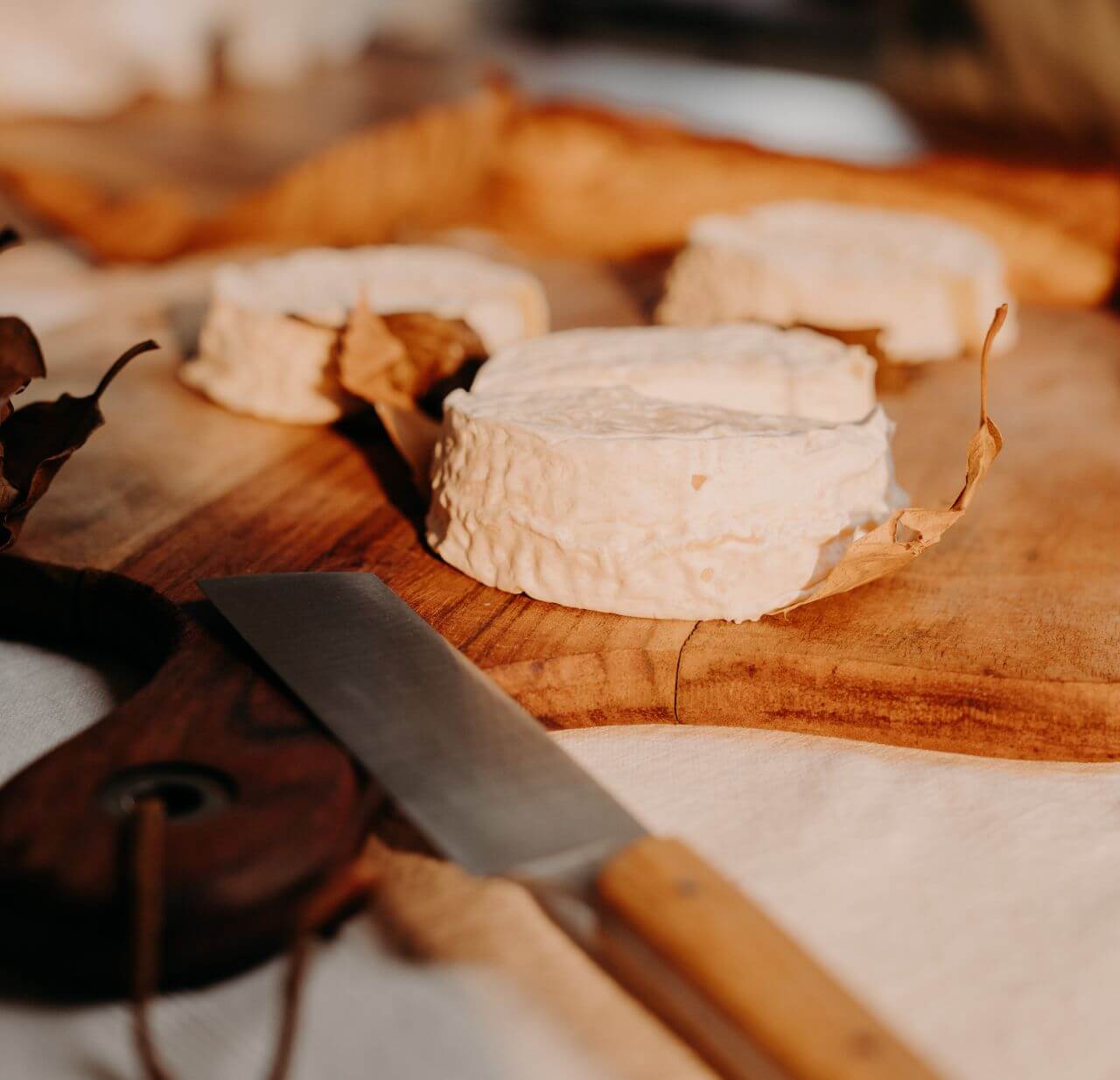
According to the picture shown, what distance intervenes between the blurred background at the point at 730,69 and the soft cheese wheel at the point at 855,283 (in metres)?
0.50

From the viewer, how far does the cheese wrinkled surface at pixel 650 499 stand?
106 cm

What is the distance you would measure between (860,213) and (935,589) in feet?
3.48

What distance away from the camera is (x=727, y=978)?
2.12 ft

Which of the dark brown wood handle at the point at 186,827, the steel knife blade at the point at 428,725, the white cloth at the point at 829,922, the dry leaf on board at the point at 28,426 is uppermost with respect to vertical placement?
the dry leaf on board at the point at 28,426

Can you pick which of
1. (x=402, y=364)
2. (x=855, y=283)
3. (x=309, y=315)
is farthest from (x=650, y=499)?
(x=855, y=283)

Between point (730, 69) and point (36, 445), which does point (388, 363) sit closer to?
point (36, 445)

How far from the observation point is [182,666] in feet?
3.09

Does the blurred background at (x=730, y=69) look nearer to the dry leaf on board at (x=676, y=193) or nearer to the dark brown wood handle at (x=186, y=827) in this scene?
the dry leaf on board at (x=676, y=193)

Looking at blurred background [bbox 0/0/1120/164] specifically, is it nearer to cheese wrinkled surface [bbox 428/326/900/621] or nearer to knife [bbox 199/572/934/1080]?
cheese wrinkled surface [bbox 428/326/900/621]

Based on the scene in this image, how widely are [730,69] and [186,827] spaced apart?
379cm

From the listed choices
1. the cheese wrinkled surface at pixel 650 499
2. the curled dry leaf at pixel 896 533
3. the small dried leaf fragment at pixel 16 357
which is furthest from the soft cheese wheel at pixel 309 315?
the curled dry leaf at pixel 896 533

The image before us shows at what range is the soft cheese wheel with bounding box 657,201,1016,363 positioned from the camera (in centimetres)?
173

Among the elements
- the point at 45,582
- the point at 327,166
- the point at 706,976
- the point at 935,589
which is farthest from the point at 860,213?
the point at 706,976

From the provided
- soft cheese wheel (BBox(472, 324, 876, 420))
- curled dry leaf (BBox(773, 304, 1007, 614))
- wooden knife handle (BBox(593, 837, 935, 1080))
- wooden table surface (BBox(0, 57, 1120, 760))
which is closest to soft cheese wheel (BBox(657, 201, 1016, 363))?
wooden table surface (BBox(0, 57, 1120, 760))
